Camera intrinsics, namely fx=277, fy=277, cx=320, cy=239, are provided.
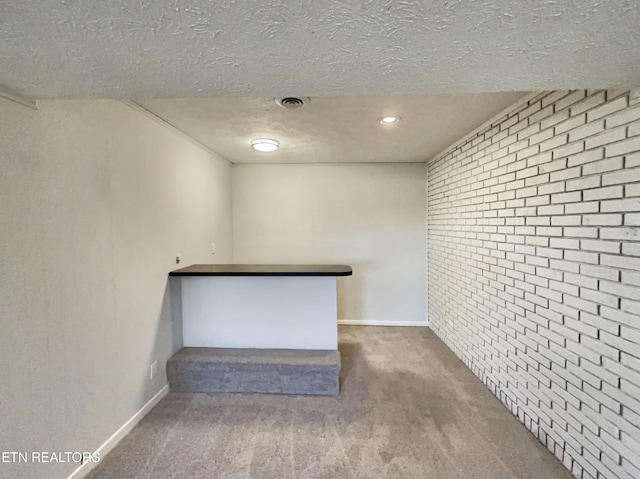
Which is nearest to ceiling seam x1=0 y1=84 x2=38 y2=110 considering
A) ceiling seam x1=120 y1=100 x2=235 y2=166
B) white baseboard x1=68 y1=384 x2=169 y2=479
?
ceiling seam x1=120 y1=100 x2=235 y2=166

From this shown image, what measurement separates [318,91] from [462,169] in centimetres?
226

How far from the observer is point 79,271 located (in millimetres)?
1596

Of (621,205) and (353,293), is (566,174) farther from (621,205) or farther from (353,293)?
(353,293)

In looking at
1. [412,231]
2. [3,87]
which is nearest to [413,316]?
[412,231]

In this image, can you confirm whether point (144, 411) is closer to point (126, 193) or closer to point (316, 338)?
point (316, 338)

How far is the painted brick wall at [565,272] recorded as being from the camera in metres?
1.35

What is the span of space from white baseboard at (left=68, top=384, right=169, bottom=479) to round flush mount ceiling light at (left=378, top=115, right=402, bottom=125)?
2990 millimetres

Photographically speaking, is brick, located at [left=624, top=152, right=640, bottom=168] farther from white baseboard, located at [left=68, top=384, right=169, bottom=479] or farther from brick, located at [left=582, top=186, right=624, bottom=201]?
white baseboard, located at [left=68, top=384, right=169, bottom=479]

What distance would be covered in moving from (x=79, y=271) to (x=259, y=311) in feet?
4.65

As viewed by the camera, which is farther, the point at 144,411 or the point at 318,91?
the point at 144,411

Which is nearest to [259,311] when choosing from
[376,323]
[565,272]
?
[376,323]

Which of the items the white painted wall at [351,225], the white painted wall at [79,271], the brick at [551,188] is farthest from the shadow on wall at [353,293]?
the brick at [551,188]

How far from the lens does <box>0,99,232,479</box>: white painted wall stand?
1289 mm

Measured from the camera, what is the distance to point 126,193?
197 centimetres
